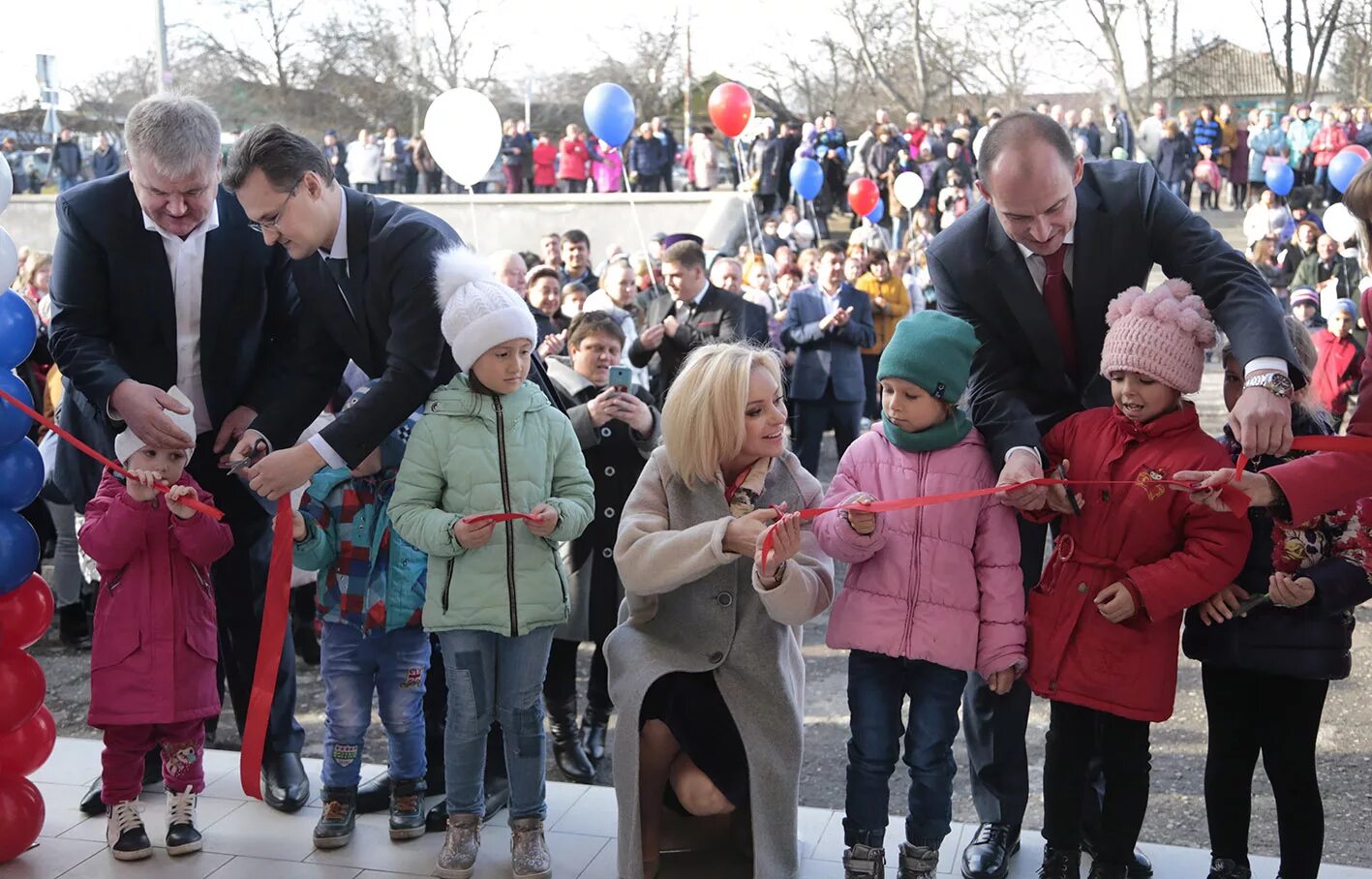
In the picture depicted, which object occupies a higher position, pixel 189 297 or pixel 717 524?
pixel 189 297

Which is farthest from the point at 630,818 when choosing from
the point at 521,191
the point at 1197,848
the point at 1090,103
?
the point at 1090,103

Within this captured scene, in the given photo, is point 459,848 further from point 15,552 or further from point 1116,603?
point 1116,603

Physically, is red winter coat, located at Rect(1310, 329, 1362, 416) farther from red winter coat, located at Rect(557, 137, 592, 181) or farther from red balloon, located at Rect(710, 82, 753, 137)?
red winter coat, located at Rect(557, 137, 592, 181)

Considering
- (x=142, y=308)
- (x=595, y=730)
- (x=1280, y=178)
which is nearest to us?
(x=142, y=308)

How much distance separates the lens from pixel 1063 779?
321 cm

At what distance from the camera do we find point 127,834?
3660 millimetres

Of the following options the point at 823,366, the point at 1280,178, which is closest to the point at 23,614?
the point at 823,366

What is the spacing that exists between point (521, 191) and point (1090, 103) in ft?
75.3

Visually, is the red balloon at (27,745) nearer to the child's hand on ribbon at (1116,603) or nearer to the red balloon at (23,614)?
the red balloon at (23,614)

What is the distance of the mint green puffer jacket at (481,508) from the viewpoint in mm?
3438

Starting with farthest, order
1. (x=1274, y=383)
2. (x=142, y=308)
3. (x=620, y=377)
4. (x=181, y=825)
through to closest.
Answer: (x=620, y=377)
(x=142, y=308)
(x=181, y=825)
(x=1274, y=383)

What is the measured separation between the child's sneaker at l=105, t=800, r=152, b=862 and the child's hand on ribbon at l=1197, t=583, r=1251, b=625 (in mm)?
2912

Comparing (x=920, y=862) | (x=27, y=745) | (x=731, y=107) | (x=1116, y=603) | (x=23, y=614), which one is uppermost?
(x=731, y=107)

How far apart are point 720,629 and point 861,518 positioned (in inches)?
19.5
